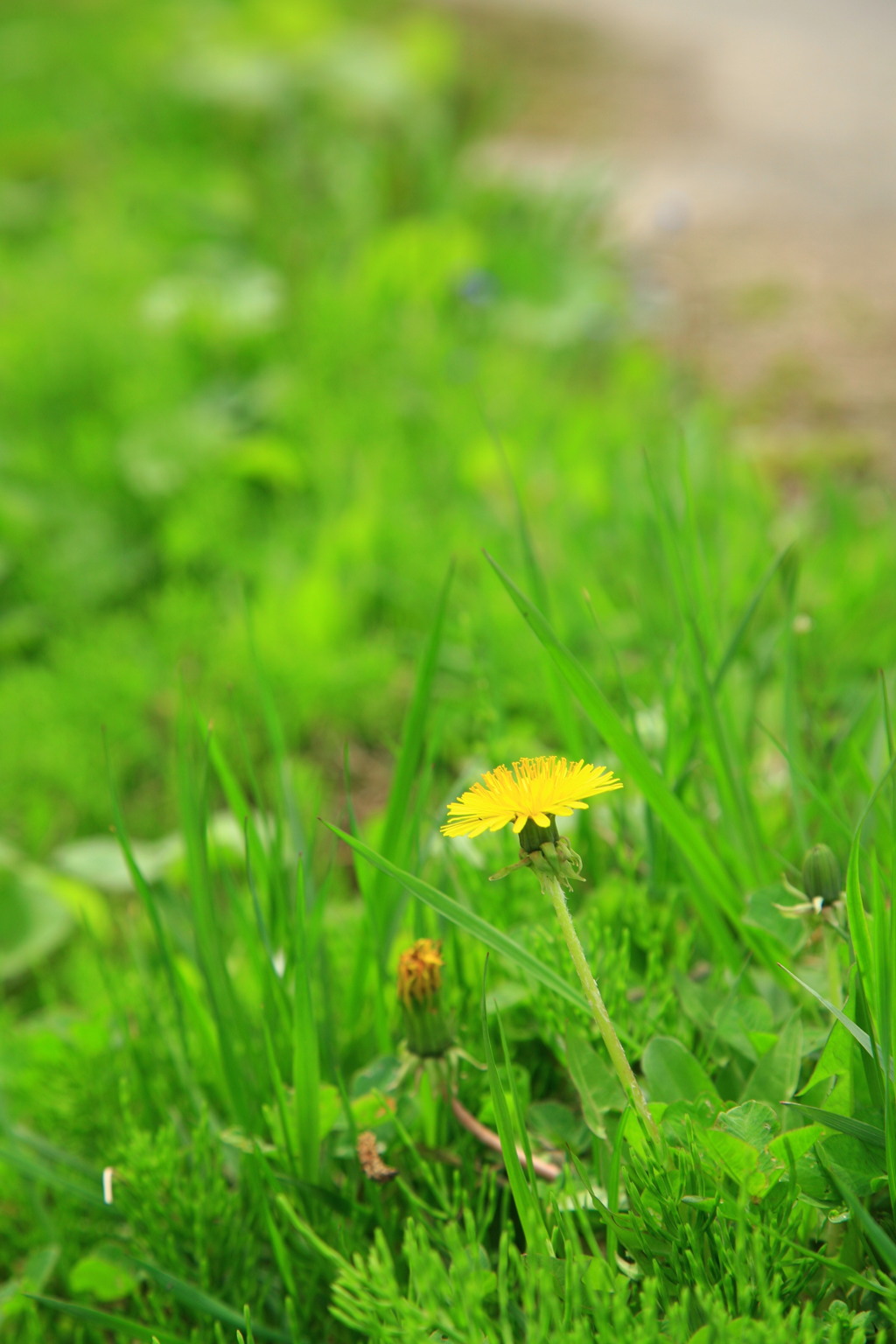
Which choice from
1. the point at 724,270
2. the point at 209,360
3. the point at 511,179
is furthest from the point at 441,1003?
the point at 511,179

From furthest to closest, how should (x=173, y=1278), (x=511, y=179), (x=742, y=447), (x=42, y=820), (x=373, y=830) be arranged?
(x=511, y=179) < (x=742, y=447) < (x=42, y=820) < (x=373, y=830) < (x=173, y=1278)

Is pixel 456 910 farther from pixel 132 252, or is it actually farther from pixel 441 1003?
pixel 132 252

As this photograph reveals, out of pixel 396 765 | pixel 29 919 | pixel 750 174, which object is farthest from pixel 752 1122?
pixel 750 174

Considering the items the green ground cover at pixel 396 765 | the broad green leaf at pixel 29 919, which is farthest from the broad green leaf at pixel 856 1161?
the broad green leaf at pixel 29 919

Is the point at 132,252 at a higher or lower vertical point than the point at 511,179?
lower

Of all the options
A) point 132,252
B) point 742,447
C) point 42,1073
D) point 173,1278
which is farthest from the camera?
point 132,252

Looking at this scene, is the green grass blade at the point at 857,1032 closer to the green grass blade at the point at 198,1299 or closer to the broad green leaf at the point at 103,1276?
the green grass blade at the point at 198,1299

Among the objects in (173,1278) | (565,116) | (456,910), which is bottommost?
(173,1278)

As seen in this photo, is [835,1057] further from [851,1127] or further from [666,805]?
[666,805]
